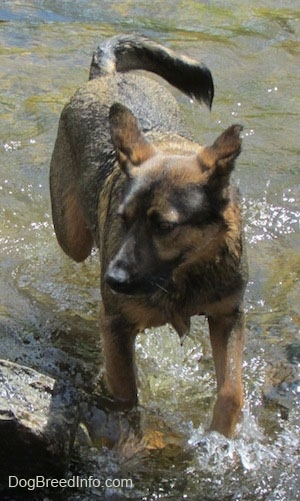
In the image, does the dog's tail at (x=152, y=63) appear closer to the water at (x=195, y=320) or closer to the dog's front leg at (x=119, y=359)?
the water at (x=195, y=320)

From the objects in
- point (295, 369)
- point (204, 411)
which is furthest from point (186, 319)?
point (295, 369)

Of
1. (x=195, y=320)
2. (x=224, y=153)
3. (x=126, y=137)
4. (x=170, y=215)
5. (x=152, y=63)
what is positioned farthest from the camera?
(x=152, y=63)

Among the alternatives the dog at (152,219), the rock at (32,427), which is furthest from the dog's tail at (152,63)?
the rock at (32,427)

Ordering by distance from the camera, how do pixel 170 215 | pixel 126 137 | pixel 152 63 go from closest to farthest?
pixel 170 215 < pixel 126 137 < pixel 152 63

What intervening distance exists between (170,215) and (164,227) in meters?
0.07

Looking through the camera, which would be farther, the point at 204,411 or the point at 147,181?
the point at 204,411

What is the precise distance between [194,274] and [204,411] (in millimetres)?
1031

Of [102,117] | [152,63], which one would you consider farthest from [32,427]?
[152,63]

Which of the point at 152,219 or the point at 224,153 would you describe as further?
the point at 224,153

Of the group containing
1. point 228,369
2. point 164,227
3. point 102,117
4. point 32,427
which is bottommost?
point 32,427

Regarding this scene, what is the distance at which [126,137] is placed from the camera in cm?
516

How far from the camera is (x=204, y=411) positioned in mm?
5641

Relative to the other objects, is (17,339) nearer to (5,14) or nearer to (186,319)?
(186,319)

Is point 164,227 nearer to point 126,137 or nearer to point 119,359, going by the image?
point 126,137
